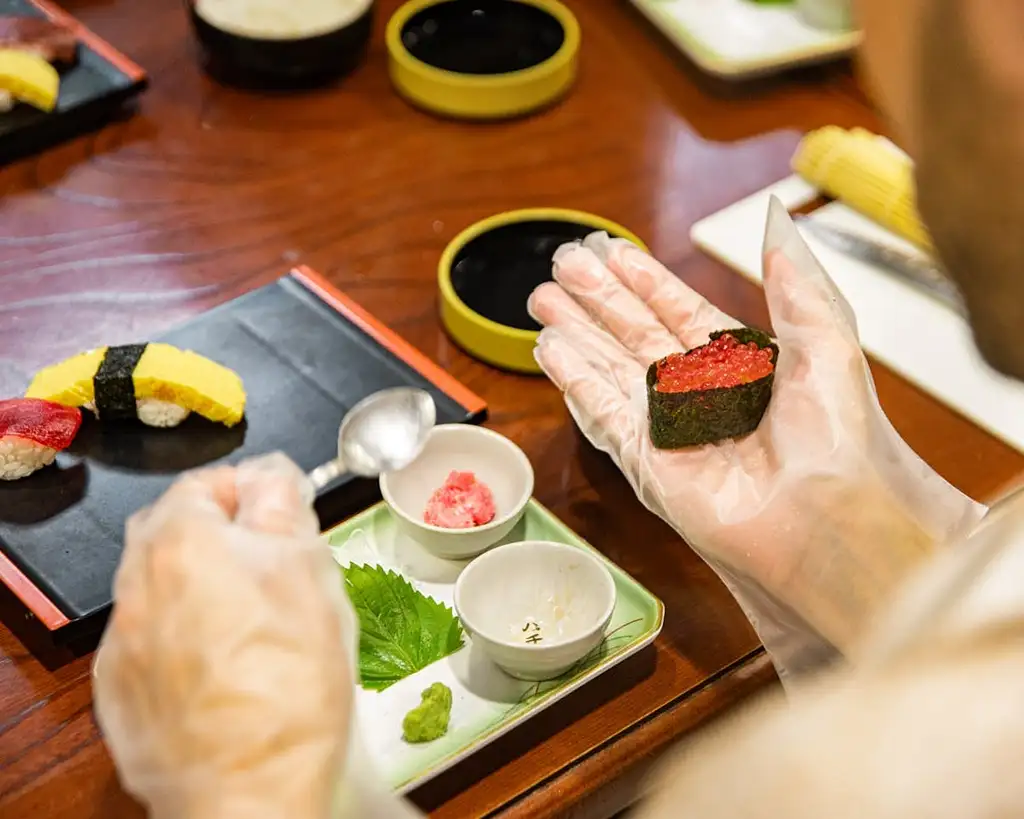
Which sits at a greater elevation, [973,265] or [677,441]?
[973,265]

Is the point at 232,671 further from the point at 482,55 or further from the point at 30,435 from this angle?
the point at 482,55

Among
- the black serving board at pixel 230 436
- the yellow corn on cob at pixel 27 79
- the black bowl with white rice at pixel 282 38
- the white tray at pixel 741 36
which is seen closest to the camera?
the black serving board at pixel 230 436

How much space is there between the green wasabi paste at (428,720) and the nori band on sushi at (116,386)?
469 millimetres

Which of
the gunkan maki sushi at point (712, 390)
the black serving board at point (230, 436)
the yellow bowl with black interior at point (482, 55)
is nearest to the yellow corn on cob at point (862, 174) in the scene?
the yellow bowl with black interior at point (482, 55)

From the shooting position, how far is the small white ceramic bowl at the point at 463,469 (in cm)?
117

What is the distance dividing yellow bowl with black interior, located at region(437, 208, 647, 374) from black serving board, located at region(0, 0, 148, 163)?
0.58 m

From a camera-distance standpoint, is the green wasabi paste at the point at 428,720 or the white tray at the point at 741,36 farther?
the white tray at the point at 741,36

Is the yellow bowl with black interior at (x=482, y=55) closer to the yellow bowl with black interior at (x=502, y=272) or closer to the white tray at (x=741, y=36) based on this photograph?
the white tray at (x=741, y=36)

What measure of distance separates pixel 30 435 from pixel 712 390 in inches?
25.9

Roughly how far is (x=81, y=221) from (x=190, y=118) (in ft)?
0.89

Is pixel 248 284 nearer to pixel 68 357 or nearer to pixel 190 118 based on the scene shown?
pixel 68 357

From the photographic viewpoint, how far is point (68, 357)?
4.64 ft

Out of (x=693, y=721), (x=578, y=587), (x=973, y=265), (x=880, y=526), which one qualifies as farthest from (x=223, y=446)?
(x=973, y=265)

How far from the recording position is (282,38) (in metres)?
1.76
